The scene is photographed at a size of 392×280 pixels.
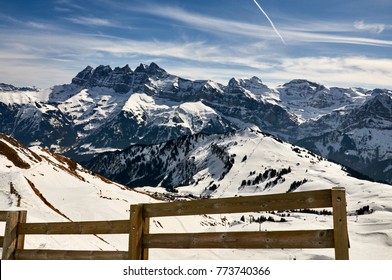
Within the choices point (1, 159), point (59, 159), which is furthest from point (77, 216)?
point (59, 159)

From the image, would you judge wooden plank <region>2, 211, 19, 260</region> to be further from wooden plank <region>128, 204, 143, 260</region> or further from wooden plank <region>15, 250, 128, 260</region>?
wooden plank <region>128, 204, 143, 260</region>

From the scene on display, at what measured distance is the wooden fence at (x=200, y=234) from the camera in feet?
32.5

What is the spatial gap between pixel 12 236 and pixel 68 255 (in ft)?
7.86

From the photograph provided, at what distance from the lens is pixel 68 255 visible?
13195 millimetres

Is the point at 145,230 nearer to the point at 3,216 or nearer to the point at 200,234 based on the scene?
the point at 200,234

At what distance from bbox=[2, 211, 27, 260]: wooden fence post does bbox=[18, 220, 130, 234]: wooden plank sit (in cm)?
19

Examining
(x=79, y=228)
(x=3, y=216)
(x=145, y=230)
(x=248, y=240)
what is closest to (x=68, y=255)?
(x=79, y=228)

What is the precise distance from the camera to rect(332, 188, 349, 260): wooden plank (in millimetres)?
9680

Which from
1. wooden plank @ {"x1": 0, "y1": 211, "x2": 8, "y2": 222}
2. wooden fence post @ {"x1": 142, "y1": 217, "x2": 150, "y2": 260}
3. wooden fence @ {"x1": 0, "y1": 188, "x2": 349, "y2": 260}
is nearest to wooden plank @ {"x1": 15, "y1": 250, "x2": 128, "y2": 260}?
wooden fence @ {"x1": 0, "y1": 188, "x2": 349, "y2": 260}

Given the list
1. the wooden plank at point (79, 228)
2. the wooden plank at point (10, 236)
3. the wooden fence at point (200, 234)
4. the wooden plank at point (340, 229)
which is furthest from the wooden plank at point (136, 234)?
the wooden plank at point (340, 229)

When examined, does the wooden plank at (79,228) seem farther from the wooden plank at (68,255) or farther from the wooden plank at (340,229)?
the wooden plank at (340,229)
